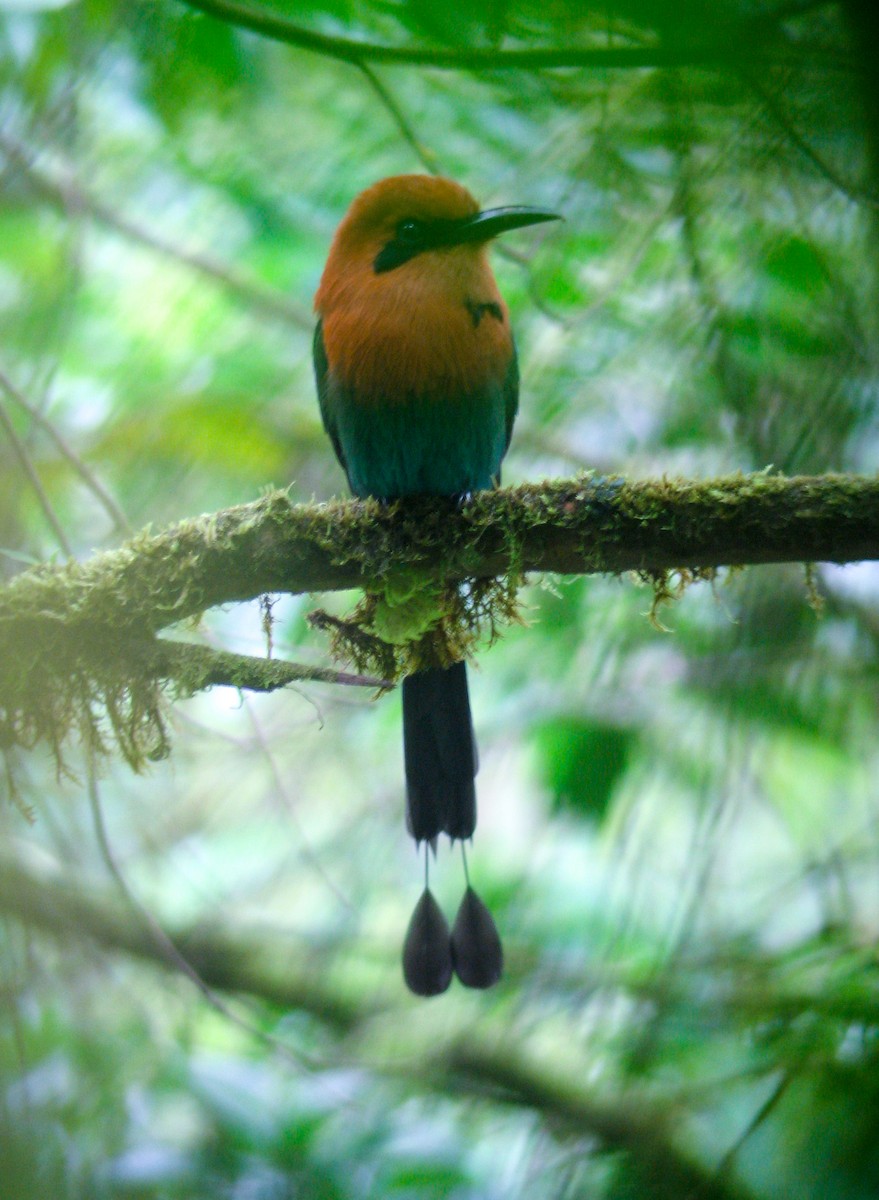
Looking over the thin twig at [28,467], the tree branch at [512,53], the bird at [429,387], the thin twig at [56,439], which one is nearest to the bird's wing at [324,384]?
the bird at [429,387]

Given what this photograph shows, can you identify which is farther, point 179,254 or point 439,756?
point 179,254

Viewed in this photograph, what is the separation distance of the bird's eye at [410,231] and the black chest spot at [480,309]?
0.72 ft

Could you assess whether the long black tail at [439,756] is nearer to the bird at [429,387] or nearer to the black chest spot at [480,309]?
the bird at [429,387]

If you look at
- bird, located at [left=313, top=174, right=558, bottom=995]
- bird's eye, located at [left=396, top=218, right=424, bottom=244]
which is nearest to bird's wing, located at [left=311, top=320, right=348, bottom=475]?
bird, located at [left=313, top=174, right=558, bottom=995]

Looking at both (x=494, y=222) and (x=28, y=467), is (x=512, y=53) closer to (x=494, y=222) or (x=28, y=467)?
(x=494, y=222)

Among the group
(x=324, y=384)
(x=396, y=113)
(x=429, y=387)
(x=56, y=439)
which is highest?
(x=396, y=113)

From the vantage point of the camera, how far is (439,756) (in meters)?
2.21

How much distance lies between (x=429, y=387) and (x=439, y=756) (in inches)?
32.4

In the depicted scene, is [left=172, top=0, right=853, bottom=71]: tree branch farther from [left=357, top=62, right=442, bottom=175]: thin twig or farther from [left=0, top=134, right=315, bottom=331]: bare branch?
[left=0, top=134, right=315, bottom=331]: bare branch

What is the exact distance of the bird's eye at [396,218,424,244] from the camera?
2.27 metres

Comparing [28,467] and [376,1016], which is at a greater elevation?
[28,467]

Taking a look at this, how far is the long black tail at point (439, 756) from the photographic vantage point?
86.5 inches

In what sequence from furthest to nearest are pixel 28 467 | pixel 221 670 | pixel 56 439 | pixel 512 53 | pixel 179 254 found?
pixel 179 254 → pixel 56 439 → pixel 28 467 → pixel 221 670 → pixel 512 53

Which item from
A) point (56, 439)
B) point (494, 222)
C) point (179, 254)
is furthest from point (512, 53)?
point (179, 254)
